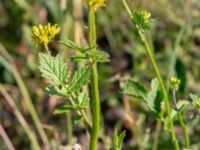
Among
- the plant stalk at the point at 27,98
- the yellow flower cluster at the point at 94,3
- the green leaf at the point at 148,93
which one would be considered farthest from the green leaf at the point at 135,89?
the plant stalk at the point at 27,98

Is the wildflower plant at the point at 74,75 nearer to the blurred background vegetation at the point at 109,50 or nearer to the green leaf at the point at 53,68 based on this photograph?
the green leaf at the point at 53,68

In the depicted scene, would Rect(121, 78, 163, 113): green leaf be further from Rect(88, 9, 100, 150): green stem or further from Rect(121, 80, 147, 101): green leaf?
Rect(88, 9, 100, 150): green stem

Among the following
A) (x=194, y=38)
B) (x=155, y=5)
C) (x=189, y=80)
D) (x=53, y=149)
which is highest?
(x=155, y=5)

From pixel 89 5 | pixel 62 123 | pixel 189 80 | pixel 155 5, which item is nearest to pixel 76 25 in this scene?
pixel 62 123

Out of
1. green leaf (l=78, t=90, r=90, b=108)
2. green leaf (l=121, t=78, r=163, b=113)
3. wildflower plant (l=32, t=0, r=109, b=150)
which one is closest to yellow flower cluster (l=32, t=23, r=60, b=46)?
wildflower plant (l=32, t=0, r=109, b=150)

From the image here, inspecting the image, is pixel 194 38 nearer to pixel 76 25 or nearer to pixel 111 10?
pixel 111 10

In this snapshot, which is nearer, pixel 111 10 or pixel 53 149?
pixel 53 149
